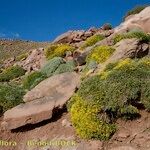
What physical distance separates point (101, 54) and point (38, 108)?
6009mm

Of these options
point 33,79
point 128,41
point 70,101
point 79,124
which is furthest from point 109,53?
point 79,124

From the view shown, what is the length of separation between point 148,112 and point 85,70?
5.61m

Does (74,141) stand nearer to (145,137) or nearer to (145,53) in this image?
(145,137)

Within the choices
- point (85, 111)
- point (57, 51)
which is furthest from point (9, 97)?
point (57, 51)

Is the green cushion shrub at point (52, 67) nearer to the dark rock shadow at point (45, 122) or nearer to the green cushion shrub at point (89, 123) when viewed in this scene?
the dark rock shadow at point (45, 122)

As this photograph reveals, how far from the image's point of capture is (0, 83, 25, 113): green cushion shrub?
15.7m

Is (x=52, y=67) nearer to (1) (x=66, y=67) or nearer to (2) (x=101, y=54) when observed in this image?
(1) (x=66, y=67)

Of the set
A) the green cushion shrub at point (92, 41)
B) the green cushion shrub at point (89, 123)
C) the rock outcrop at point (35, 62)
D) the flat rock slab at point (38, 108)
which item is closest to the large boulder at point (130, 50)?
the flat rock slab at point (38, 108)

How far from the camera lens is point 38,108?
46.9 ft

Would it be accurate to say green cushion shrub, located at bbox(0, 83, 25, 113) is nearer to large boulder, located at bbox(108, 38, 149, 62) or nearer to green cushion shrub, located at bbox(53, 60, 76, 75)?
green cushion shrub, located at bbox(53, 60, 76, 75)

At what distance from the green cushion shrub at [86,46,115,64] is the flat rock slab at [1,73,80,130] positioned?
3794 mm

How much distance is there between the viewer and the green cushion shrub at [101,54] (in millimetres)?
18891

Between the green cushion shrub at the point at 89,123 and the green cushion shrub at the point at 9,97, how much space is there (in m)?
3.37

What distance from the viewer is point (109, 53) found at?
19.2 metres
